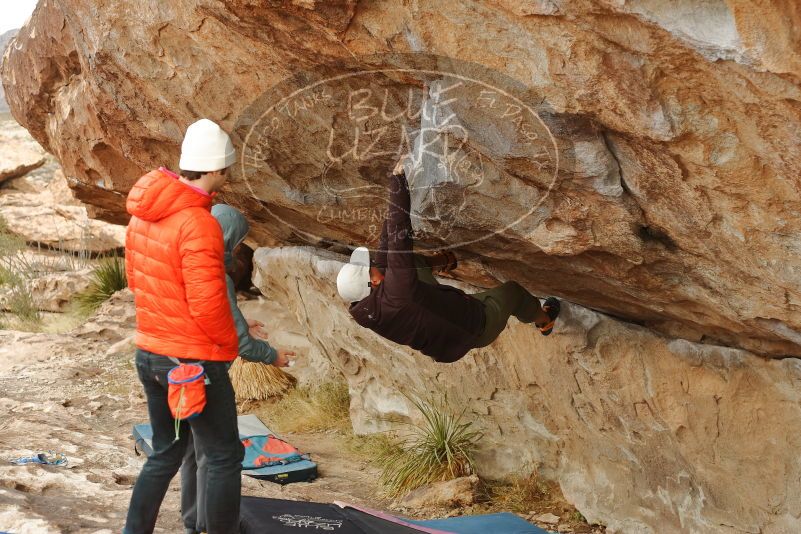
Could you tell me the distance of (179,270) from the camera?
10.1ft

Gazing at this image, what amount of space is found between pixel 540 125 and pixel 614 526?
289 cm

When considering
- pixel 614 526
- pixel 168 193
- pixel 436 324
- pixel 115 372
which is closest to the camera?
pixel 168 193

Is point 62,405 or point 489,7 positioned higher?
point 489,7

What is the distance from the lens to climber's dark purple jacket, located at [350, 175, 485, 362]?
3646 mm

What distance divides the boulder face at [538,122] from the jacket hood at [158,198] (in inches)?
30.6

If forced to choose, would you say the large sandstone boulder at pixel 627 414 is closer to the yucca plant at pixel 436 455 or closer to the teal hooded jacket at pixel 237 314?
the yucca plant at pixel 436 455

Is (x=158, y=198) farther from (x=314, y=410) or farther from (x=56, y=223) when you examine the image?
(x=56, y=223)

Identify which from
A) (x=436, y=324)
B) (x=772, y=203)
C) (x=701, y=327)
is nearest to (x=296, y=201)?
(x=436, y=324)

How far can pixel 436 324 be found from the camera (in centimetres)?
396

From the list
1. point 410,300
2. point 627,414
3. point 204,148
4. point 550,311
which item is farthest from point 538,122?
point 627,414

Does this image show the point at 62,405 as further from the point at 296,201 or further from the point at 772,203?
the point at 772,203

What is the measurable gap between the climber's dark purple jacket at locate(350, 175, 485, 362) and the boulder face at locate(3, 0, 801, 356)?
0.18m

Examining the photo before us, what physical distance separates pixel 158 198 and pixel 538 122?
1379 millimetres

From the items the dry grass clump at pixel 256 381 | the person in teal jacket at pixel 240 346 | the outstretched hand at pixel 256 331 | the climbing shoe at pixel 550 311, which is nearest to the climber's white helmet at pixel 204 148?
the person in teal jacket at pixel 240 346
